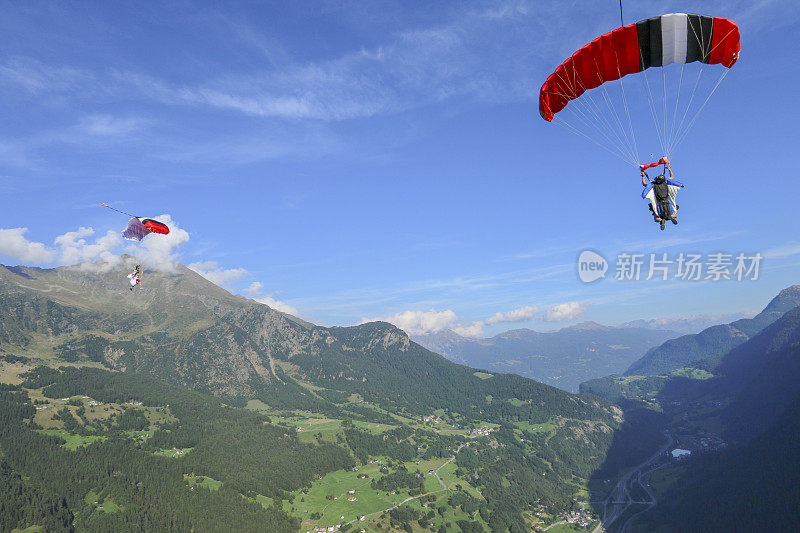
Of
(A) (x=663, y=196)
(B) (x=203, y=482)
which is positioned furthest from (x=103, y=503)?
(A) (x=663, y=196)

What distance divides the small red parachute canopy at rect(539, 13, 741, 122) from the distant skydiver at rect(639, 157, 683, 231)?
8814mm

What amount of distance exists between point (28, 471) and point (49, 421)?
56.9 m

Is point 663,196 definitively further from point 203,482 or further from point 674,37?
point 203,482

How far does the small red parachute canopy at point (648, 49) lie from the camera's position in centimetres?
2819

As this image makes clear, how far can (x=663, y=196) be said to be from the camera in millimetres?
27828

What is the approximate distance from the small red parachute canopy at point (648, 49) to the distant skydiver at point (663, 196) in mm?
8814

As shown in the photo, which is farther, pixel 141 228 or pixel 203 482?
pixel 203 482

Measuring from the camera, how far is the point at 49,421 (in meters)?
192

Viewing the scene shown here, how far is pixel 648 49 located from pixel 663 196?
1213cm

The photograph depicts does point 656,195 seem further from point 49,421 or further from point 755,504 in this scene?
point 49,421

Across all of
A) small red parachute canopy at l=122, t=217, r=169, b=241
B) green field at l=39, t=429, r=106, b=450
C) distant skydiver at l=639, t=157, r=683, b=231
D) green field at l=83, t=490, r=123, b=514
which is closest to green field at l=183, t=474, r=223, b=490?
green field at l=83, t=490, r=123, b=514

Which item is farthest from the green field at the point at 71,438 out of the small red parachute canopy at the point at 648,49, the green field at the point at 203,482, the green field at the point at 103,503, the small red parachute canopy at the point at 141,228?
the small red parachute canopy at the point at 648,49

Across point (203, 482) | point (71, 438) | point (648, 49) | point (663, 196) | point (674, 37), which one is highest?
point (648, 49)

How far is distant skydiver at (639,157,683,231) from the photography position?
2784 cm
